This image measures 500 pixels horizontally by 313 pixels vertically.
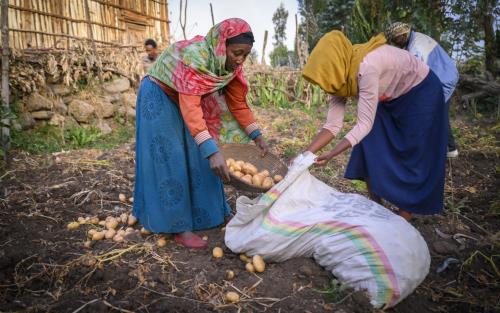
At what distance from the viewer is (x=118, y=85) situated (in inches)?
269

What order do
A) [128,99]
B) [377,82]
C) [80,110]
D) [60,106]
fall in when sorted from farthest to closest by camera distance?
[128,99], [80,110], [60,106], [377,82]

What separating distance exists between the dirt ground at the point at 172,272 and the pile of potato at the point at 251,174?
0.50 meters

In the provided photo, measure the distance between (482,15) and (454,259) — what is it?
22.4ft

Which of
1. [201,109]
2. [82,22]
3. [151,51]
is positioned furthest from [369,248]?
[82,22]

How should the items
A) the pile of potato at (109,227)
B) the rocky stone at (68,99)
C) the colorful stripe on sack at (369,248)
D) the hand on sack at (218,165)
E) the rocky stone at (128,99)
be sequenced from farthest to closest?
the rocky stone at (128,99)
the rocky stone at (68,99)
the pile of potato at (109,227)
the hand on sack at (218,165)
the colorful stripe on sack at (369,248)

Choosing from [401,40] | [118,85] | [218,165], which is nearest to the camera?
[218,165]

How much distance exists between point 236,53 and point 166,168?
0.84 metres

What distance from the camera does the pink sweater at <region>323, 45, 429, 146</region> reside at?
2.15 metres

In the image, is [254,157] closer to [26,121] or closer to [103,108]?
[26,121]

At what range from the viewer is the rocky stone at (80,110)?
6.04 metres

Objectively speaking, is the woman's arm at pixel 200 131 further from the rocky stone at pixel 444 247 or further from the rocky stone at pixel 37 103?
the rocky stone at pixel 37 103

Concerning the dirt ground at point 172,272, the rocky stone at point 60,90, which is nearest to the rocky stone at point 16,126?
the rocky stone at point 60,90

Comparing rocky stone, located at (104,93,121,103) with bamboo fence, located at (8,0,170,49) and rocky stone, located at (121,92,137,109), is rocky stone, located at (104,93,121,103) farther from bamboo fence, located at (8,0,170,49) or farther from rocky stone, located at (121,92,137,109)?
bamboo fence, located at (8,0,170,49)

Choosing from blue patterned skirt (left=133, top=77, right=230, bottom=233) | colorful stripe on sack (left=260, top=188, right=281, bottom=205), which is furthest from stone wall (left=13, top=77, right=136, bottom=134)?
colorful stripe on sack (left=260, top=188, right=281, bottom=205)
